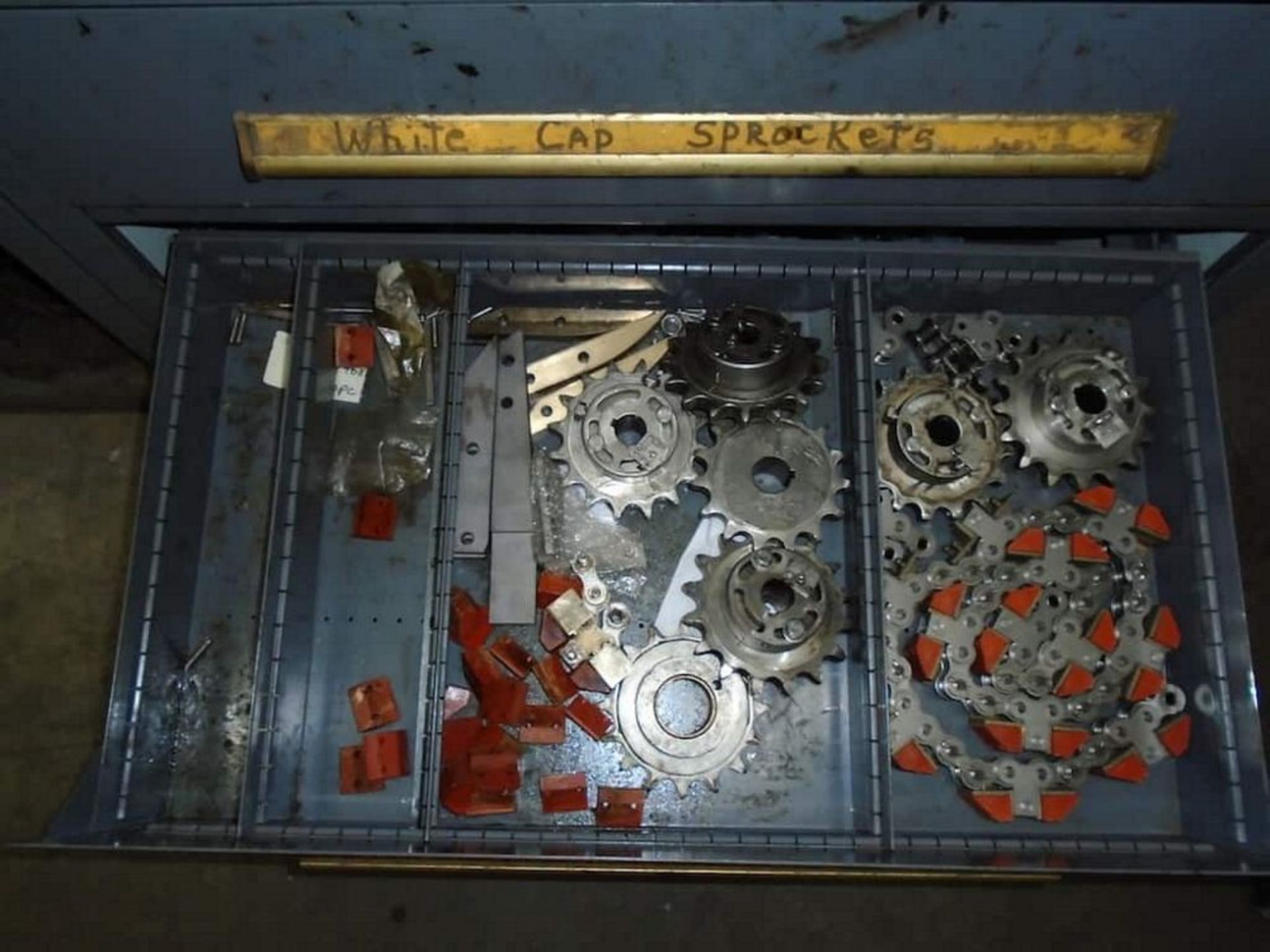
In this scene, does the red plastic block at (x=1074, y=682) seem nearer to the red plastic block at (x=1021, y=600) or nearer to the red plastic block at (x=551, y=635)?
the red plastic block at (x=1021, y=600)

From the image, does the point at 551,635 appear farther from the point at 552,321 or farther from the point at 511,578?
the point at 552,321

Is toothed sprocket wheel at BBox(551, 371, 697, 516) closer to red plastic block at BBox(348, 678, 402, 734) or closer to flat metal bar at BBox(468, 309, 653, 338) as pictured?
flat metal bar at BBox(468, 309, 653, 338)

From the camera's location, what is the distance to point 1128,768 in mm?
1711

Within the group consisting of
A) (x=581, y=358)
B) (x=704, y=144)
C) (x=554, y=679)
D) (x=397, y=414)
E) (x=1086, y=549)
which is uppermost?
(x=704, y=144)

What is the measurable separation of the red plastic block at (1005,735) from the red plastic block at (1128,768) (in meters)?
0.17

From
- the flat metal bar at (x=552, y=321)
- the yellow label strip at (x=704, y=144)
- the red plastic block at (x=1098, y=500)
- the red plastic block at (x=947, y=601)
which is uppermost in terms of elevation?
the yellow label strip at (x=704, y=144)

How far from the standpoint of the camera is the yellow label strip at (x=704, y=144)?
4.31 ft

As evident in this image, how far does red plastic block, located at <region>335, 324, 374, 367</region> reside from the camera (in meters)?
1.88

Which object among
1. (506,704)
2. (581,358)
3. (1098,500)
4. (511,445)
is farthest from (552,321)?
(1098,500)

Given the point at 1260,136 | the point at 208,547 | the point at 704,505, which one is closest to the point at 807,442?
the point at 704,505

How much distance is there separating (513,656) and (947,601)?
837 mm

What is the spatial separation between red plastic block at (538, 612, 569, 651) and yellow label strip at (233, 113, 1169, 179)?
823mm

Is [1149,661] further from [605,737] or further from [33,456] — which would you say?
[33,456]

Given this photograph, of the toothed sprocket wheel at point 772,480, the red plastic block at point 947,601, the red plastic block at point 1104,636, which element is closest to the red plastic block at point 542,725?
→ the toothed sprocket wheel at point 772,480
